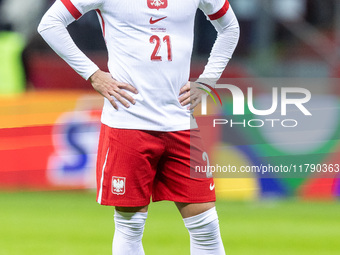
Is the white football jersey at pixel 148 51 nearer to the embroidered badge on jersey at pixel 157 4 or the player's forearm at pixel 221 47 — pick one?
the embroidered badge on jersey at pixel 157 4

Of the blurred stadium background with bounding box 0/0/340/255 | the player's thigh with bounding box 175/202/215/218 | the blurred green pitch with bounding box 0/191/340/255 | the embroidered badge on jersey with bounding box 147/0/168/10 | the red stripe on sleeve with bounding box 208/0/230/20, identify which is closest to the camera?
the embroidered badge on jersey with bounding box 147/0/168/10

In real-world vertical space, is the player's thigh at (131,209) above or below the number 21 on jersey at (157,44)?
below

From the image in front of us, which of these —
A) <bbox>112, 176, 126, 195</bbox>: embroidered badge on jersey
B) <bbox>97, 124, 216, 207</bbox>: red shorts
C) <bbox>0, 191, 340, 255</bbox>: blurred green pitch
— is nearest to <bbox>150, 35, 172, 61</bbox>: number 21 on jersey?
<bbox>97, 124, 216, 207</bbox>: red shorts

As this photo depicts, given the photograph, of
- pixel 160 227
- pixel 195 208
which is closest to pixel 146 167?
pixel 195 208

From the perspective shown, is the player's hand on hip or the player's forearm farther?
the player's forearm

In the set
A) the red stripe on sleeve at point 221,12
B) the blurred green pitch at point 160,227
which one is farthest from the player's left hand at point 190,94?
the blurred green pitch at point 160,227

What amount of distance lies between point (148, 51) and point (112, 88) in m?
0.21

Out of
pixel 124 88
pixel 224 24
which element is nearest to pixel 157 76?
pixel 124 88

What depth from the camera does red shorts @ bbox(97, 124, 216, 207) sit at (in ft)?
9.45

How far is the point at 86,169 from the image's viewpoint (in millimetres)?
5816

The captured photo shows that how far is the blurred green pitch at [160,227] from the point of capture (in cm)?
454

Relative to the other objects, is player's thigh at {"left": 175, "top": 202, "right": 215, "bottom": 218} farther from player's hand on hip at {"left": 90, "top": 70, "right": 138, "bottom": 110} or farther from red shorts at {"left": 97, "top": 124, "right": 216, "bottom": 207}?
player's hand on hip at {"left": 90, "top": 70, "right": 138, "bottom": 110}

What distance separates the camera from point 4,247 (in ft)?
14.8

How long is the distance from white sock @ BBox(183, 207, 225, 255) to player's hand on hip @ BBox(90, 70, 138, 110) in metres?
0.54
